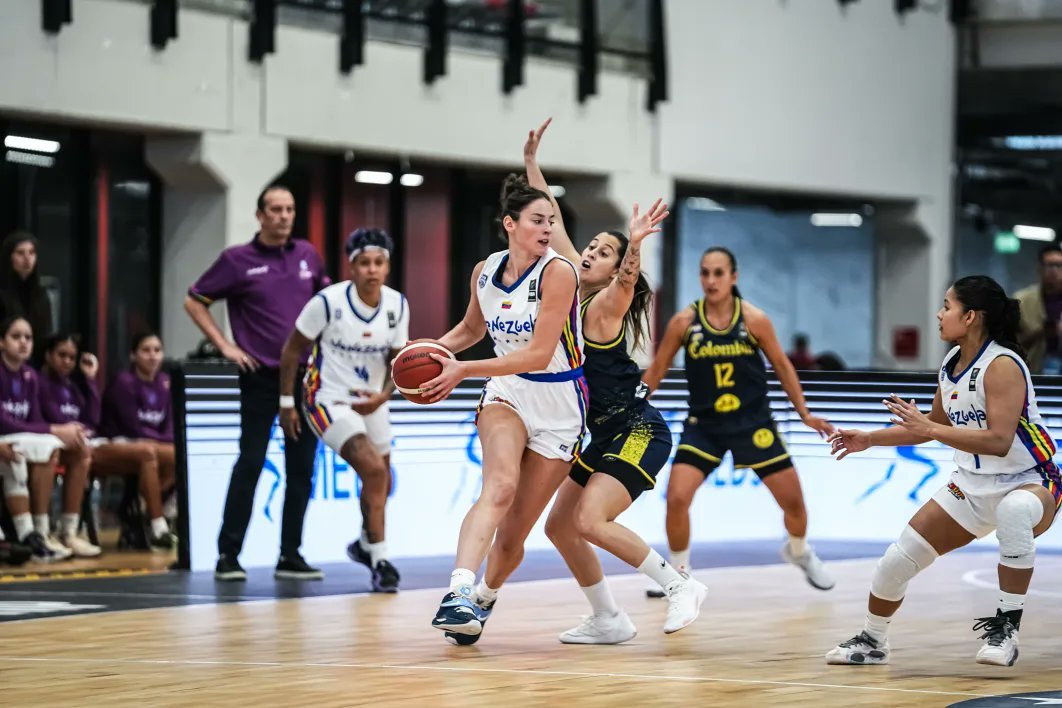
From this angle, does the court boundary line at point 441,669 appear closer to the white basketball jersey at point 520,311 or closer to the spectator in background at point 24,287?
the white basketball jersey at point 520,311

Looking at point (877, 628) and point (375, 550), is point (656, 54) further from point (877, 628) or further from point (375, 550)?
point (877, 628)

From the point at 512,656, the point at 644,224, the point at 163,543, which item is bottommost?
the point at 163,543

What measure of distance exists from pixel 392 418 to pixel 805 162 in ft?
36.1

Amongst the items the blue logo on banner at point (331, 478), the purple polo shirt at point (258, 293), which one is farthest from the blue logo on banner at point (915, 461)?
the purple polo shirt at point (258, 293)

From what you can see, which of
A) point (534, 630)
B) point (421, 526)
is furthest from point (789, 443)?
point (534, 630)

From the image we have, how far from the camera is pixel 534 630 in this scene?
761cm

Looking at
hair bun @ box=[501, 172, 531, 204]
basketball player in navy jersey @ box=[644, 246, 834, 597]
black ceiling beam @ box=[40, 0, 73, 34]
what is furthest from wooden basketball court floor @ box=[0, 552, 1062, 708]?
black ceiling beam @ box=[40, 0, 73, 34]

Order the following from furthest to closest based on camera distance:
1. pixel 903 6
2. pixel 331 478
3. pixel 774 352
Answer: pixel 903 6 → pixel 331 478 → pixel 774 352

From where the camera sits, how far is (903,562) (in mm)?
6461

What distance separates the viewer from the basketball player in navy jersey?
29.9 ft

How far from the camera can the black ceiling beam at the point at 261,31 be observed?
15.3 metres

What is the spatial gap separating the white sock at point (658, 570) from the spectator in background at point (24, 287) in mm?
5710

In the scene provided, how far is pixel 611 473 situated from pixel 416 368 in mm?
1000

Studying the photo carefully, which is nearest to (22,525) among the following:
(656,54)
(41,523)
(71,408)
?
(41,523)
